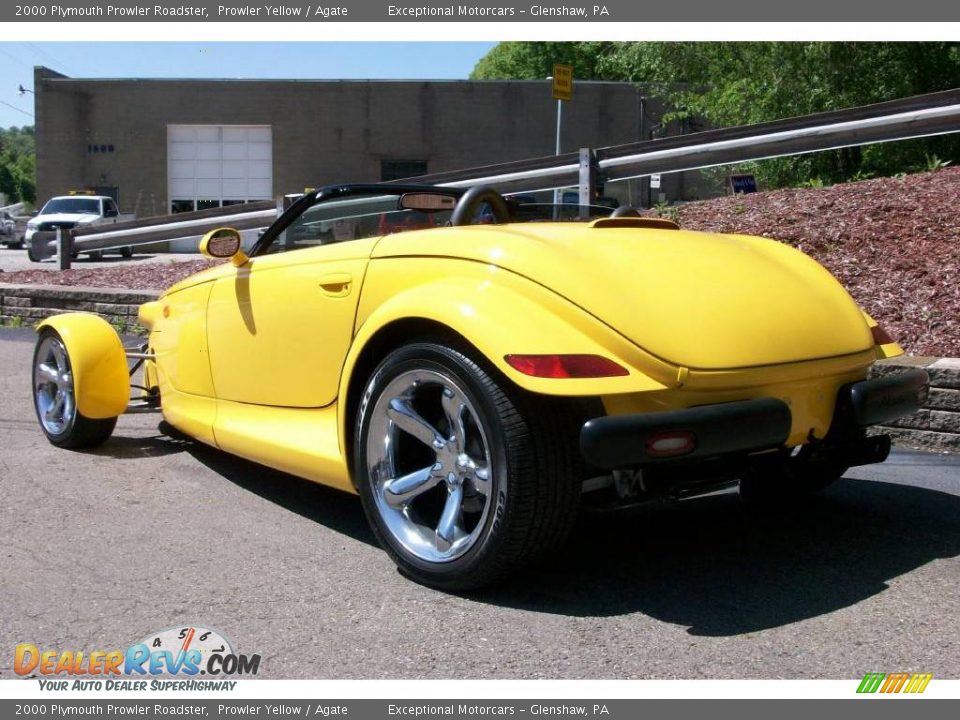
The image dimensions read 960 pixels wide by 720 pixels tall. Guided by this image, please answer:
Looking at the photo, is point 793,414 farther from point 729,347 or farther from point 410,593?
point 410,593

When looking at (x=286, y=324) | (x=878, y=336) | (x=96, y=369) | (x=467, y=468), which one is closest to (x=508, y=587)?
(x=467, y=468)

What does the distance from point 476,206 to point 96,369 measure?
2311 millimetres

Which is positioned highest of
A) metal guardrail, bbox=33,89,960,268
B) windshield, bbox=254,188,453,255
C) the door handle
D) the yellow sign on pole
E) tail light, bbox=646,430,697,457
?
the yellow sign on pole

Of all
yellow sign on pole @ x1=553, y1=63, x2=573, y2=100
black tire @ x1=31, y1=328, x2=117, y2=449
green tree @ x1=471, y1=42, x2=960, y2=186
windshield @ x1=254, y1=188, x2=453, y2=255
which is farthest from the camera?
green tree @ x1=471, y1=42, x2=960, y2=186

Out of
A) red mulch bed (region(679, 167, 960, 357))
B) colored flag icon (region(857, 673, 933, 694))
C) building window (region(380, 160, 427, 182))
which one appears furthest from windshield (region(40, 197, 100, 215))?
colored flag icon (region(857, 673, 933, 694))

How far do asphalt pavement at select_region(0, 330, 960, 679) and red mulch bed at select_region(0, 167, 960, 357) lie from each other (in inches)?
76.7

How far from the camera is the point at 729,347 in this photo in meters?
3.18

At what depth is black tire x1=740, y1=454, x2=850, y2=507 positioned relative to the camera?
4121mm

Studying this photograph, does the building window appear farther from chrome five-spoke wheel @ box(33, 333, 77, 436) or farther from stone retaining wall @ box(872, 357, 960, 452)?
stone retaining wall @ box(872, 357, 960, 452)

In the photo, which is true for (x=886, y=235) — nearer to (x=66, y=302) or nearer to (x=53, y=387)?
(x=53, y=387)

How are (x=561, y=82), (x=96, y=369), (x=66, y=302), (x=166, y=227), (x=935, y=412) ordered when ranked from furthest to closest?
(x=561, y=82) < (x=166, y=227) < (x=66, y=302) < (x=935, y=412) < (x=96, y=369)

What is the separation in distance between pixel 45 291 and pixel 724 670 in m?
9.08

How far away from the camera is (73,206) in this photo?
2756 centimetres
